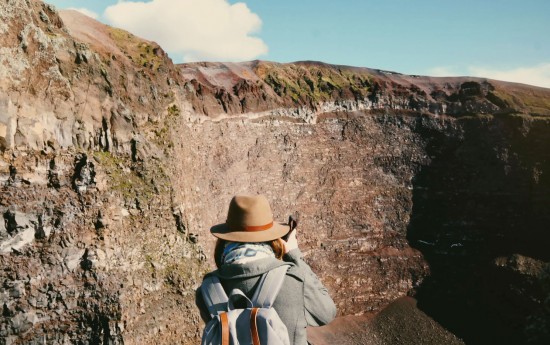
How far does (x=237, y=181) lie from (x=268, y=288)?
2640 cm

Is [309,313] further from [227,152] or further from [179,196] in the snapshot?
[227,152]

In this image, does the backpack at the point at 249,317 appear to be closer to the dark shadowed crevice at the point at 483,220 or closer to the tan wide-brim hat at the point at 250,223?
the tan wide-brim hat at the point at 250,223

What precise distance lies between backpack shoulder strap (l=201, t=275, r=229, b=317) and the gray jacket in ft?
0.27

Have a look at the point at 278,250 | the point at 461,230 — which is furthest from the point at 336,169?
the point at 278,250

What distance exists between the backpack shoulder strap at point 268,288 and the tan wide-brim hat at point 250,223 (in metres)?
0.37

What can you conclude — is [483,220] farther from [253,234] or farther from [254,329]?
[254,329]

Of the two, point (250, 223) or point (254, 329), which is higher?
point (250, 223)

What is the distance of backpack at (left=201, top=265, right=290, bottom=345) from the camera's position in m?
3.58

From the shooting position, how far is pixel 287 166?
3491 centimetres

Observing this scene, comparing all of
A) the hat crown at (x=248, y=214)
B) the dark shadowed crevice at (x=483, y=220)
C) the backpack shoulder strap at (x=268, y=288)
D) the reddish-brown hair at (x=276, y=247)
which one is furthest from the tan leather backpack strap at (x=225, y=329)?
the dark shadowed crevice at (x=483, y=220)

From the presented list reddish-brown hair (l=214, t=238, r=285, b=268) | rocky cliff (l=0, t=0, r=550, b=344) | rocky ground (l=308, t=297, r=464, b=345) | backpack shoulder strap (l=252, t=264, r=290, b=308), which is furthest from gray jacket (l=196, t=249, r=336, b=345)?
rocky ground (l=308, t=297, r=464, b=345)

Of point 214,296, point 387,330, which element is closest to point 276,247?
point 214,296

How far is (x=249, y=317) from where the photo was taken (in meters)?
3.65

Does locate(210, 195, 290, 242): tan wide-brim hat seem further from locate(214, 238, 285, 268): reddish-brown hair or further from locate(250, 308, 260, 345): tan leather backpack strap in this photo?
locate(250, 308, 260, 345): tan leather backpack strap
